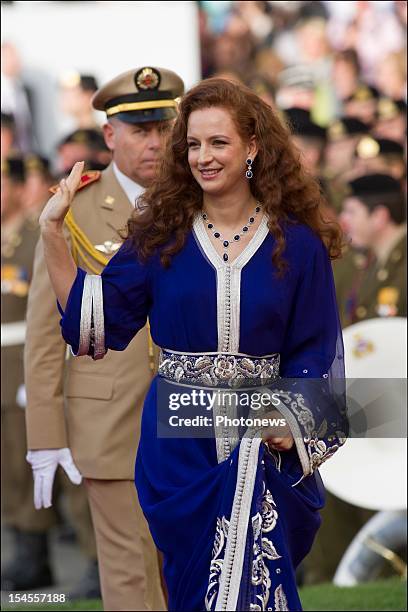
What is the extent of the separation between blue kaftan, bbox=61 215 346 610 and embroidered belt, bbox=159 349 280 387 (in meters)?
0.02

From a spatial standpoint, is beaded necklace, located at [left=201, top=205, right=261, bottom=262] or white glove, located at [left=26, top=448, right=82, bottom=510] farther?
white glove, located at [left=26, top=448, right=82, bottom=510]

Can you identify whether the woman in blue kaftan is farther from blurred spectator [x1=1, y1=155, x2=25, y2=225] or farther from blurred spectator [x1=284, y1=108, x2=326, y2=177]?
blurred spectator [x1=1, y1=155, x2=25, y2=225]

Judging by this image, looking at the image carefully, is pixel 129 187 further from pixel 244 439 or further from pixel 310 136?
pixel 310 136

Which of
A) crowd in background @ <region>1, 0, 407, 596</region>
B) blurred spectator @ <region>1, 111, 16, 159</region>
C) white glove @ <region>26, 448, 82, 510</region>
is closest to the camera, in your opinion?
white glove @ <region>26, 448, 82, 510</region>

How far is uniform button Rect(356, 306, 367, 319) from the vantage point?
7.19 meters

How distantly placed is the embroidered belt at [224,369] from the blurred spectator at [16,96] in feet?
11.8

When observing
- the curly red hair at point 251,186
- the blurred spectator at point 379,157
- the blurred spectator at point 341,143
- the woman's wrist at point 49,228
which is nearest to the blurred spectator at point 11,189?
the blurred spectator at point 341,143

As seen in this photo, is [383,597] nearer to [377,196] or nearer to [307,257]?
[377,196]

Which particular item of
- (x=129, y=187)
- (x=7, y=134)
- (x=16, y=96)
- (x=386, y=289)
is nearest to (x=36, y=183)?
(x=7, y=134)

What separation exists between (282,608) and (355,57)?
4.34 meters

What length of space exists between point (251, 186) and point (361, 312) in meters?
2.61

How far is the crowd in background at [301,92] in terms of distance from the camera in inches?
302

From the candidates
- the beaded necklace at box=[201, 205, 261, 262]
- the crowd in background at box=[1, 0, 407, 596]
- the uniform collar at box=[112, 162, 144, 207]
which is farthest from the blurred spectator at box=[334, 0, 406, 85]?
the beaded necklace at box=[201, 205, 261, 262]

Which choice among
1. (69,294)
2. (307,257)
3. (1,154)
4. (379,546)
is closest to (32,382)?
(69,294)
